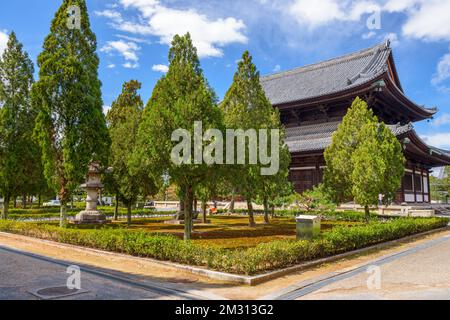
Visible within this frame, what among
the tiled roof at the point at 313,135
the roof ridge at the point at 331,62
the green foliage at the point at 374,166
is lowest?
the green foliage at the point at 374,166

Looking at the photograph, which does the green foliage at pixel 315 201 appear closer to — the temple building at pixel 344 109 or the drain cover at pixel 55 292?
the temple building at pixel 344 109

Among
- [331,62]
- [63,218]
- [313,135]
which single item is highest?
[331,62]

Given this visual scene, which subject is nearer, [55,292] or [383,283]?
[55,292]

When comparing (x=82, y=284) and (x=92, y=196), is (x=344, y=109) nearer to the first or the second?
(x=92, y=196)

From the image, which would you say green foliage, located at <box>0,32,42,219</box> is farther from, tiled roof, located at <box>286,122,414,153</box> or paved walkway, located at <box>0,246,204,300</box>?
tiled roof, located at <box>286,122,414,153</box>

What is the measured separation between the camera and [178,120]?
41.6 feet

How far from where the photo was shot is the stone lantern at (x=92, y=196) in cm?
2275

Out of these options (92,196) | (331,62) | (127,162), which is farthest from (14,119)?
(331,62)

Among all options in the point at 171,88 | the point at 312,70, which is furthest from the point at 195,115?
the point at 312,70

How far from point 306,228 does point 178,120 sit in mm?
5823

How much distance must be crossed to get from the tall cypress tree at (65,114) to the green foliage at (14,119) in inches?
250

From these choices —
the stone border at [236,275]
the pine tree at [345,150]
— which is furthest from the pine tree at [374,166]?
the stone border at [236,275]

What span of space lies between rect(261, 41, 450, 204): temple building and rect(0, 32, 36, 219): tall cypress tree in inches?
817
